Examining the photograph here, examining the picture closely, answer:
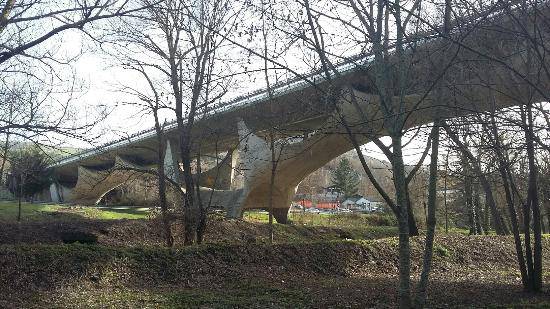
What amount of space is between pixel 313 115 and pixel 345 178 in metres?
47.6

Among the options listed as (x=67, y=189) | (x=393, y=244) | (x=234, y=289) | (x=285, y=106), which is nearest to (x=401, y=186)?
(x=234, y=289)

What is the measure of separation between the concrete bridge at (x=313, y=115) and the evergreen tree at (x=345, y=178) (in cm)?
1478

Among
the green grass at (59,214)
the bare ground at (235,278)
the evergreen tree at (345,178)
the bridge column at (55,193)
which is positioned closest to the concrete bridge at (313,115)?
the bridge column at (55,193)

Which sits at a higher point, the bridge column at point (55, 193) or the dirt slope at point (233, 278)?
the bridge column at point (55, 193)

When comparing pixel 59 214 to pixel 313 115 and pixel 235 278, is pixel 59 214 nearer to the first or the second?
pixel 235 278

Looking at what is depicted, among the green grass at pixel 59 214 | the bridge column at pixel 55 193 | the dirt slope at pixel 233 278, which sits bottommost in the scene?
the dirt slope at pixel 233 278

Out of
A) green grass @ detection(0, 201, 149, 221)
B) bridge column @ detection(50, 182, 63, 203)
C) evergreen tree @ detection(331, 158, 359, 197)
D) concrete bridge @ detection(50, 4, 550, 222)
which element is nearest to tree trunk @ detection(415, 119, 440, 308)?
concrete bridge @ detection(50, 4, 550, 222)

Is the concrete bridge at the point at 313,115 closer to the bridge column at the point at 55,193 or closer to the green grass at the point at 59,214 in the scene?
the bridge column at the point at 55,193

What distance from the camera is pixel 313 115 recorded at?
1080cm

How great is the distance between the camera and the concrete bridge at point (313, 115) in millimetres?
6781

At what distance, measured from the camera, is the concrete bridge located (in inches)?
267

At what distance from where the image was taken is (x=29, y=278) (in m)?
8.95

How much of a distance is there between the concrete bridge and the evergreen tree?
48.5 ft

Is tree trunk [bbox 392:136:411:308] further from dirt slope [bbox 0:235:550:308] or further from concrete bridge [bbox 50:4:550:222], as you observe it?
dirt slope [bbox 0:235:550:308]
